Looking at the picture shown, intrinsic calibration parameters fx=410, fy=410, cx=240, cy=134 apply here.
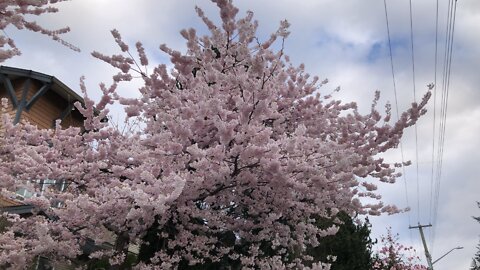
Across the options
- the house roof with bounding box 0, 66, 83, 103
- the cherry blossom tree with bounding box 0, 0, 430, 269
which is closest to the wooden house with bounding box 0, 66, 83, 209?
the house roof with bounding box 0, 66, 83, 103

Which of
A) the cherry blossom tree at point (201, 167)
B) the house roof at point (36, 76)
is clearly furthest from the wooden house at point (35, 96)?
the cherry blossom tree at point (201, 167)

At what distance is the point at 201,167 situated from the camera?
543cm

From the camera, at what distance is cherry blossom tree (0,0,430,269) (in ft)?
18.2

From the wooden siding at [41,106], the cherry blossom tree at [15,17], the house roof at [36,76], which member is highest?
the house roof at [36,76]

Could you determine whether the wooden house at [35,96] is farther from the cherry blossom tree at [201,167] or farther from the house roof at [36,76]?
the cherry blossom tree at [201,167]

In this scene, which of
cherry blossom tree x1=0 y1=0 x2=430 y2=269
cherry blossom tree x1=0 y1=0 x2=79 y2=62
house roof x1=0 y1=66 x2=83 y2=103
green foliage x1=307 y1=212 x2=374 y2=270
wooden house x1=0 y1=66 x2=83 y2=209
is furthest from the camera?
house roof x1=0 y1=66 x2=83 y2=103

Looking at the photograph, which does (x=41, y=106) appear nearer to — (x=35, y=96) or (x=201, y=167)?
(x=35, y=96)

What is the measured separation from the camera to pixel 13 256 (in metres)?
6.15

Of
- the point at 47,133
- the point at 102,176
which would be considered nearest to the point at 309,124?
the point at 102,176

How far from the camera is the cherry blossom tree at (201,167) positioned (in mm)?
5539

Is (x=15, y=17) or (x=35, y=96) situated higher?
(x=35, y=96)

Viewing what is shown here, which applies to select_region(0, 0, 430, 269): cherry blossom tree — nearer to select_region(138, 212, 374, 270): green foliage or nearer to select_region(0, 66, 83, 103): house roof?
select_region(138, 212, 374, 270): green foliage

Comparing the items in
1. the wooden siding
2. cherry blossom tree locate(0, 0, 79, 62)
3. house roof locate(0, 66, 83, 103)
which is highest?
house roof locate(0, 66, 83, 103)

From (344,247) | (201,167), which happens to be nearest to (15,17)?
(201,167)
